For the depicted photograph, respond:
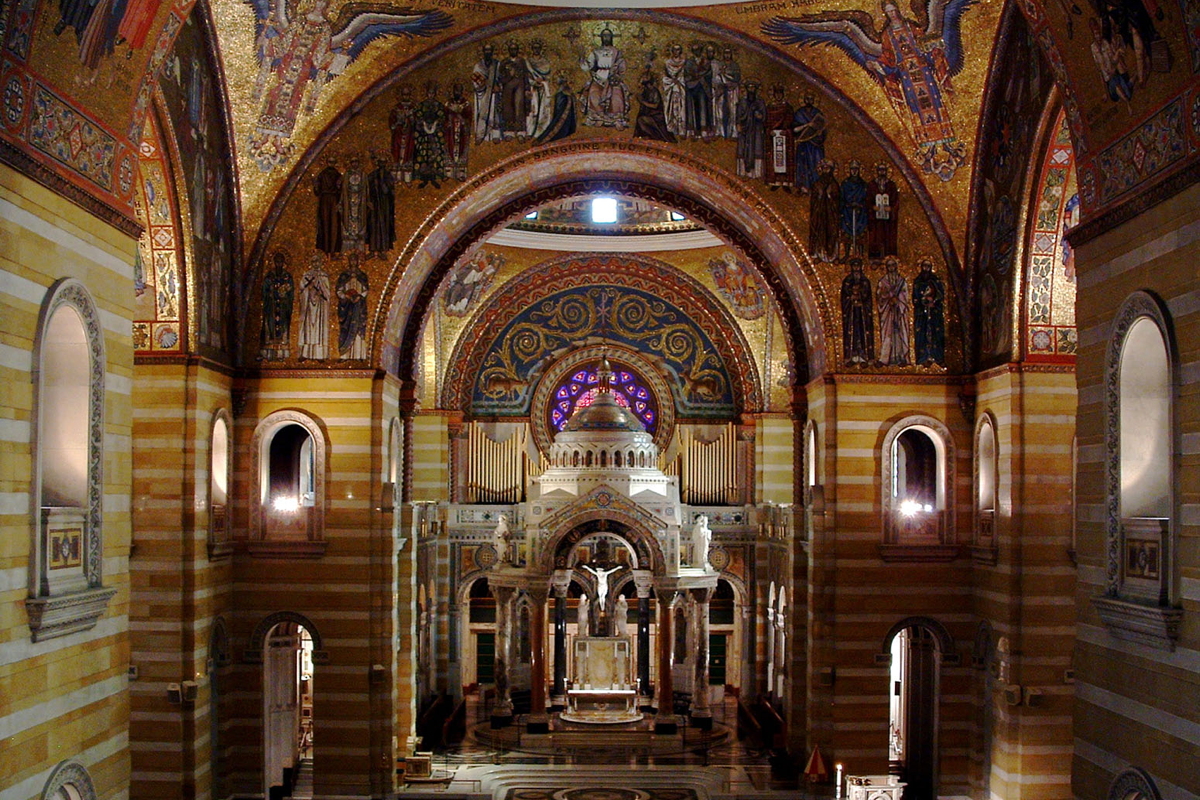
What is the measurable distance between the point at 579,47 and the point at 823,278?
6545mm

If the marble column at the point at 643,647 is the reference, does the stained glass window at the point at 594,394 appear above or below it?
above

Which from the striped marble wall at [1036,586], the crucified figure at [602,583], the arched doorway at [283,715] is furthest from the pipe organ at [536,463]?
A: the striped marble wall at [1036,586]

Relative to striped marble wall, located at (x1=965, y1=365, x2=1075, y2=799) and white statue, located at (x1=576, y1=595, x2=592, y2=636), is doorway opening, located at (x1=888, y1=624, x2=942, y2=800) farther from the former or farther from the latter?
white statue, located at (x1=576, y1=595, x2=592, y2=636)

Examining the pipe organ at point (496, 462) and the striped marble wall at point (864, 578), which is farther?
the pipe organ at point (496, 462)

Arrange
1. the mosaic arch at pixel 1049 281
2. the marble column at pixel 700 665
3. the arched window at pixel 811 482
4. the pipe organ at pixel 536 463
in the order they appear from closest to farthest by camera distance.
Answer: the mosaic arch at pixel 1049 281, the arched window at pixel 811 482, the marble column at pixel 700 665, the pipe organ at pixel 536 463

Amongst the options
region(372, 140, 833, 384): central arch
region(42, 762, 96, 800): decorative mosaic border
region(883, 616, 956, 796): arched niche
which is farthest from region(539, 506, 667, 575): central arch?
region(42, 762, 96, 800): decorative mosaic border

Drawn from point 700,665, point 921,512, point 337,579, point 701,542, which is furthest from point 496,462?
point 921,512

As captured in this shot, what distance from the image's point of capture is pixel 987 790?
22.3 m

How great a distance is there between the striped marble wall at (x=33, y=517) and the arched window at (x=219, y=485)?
7567 mm

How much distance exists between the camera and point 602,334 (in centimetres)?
3759

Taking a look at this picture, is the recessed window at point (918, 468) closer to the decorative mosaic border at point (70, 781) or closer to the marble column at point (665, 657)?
the marble column at point (665, 657)

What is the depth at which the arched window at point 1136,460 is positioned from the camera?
512 inches

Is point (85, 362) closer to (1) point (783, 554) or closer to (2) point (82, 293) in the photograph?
(2) point (82, 293)

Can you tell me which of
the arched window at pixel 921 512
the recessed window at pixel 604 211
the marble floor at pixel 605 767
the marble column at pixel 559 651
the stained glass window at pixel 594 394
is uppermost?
the recessed window at pixel 604 211
